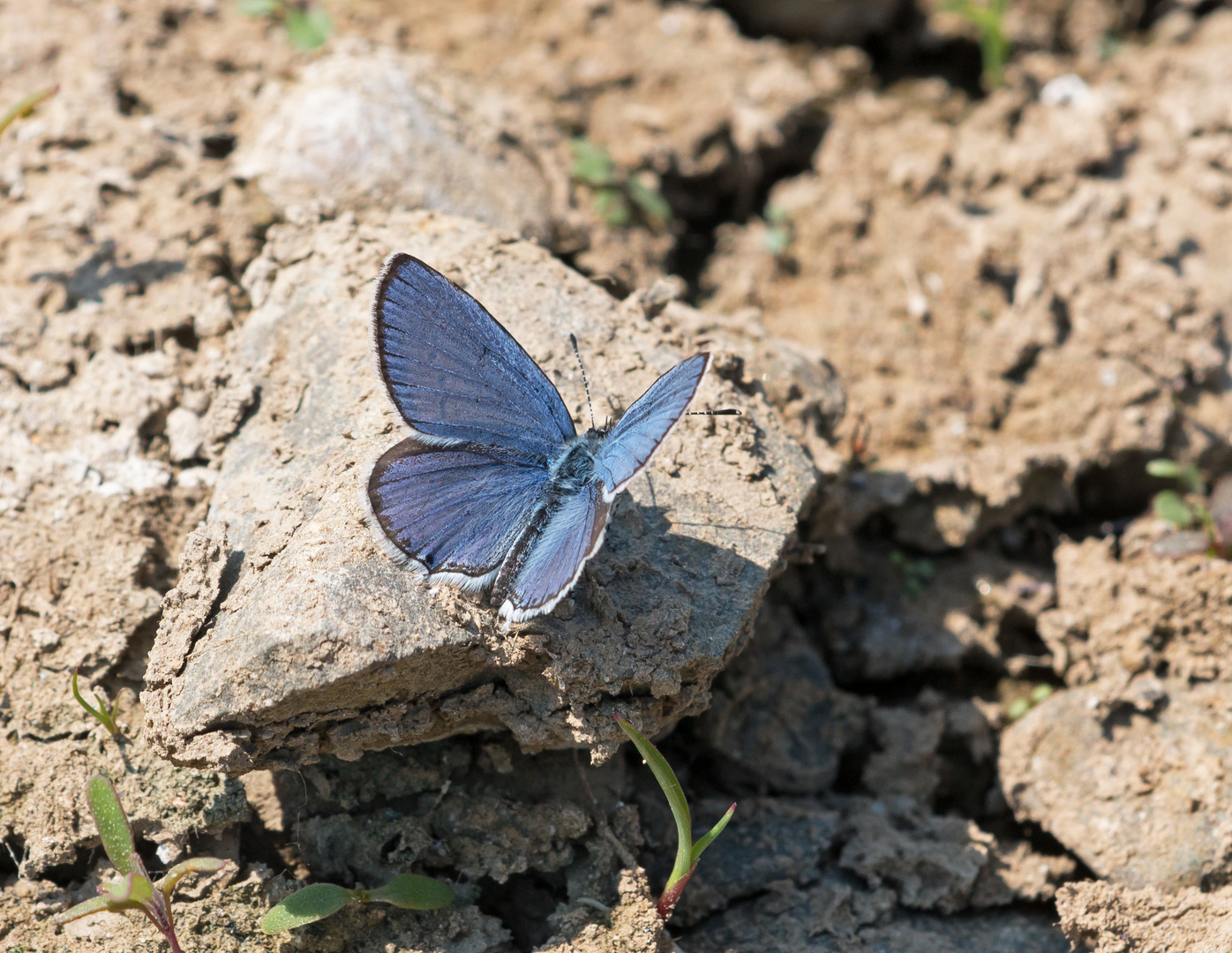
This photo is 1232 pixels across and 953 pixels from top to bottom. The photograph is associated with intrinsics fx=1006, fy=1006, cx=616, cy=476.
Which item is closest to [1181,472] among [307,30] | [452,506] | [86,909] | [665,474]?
[665,474]

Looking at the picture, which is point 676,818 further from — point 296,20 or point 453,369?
point 296,20

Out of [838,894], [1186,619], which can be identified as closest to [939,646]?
[1186,619]

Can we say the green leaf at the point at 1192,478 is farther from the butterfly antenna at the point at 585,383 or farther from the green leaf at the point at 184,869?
the green leaf at the point at 184,869

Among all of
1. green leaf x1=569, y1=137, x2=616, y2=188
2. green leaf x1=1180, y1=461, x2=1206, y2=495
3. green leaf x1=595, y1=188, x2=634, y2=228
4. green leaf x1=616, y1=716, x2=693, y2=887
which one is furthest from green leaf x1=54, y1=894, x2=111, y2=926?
green leaf x1=1180, y1=461, x2=1206, y2=495

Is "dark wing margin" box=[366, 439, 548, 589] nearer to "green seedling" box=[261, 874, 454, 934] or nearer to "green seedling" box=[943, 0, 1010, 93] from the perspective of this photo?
"green seedling" box=[261, 874, 454, 934]

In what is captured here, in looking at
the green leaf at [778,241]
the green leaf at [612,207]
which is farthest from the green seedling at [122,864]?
the green leaf at [778,241]

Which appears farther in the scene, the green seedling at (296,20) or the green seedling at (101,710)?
the green seedling at (296,20)

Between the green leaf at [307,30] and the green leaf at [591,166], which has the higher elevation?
the green leaf at [307,30]
